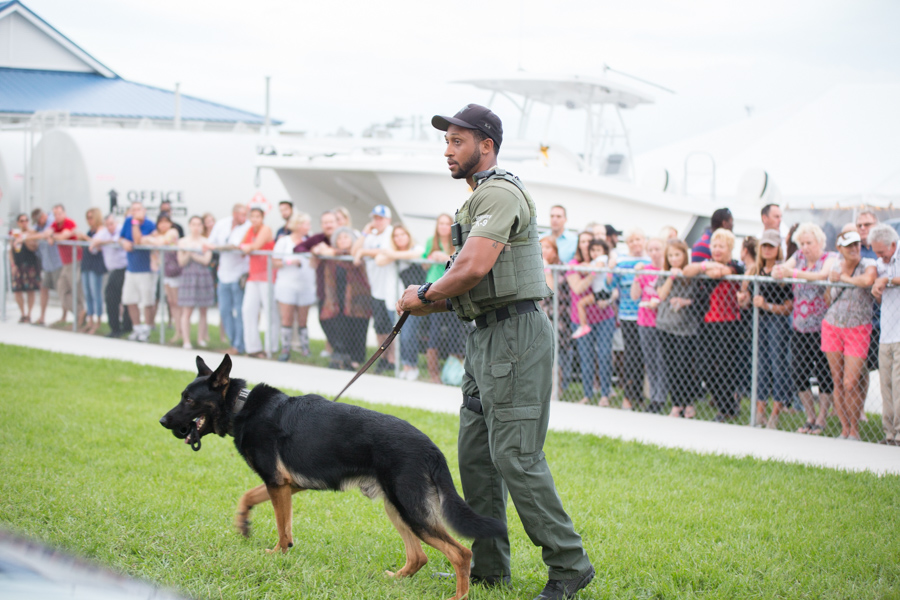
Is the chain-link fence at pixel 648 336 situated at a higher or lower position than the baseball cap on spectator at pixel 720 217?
lower

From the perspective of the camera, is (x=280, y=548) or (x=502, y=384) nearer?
(x=502, y=384)

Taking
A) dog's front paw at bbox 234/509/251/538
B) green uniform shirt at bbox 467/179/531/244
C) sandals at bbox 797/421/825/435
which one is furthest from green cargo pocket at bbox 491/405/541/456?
sandals at bbox 797/421/825/435

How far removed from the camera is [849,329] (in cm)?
686

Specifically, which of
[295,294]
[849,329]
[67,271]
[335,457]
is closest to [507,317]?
[335,457]

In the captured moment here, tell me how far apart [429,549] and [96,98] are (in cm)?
3308

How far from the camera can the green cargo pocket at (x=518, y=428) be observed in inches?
131

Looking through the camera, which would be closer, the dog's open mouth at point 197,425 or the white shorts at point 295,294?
the dog's open mouth at point 197,425

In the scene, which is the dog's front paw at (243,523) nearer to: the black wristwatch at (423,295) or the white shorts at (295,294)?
the black wristwatch at (423,295)

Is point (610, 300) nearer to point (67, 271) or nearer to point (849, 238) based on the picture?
point (849, 238)

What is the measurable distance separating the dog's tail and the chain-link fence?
486 centimetres

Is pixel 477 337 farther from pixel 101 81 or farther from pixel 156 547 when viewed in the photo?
pixel 101 81

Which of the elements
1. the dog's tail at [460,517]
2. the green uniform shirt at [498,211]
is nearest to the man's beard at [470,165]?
the green uniform shirt at [498,211]

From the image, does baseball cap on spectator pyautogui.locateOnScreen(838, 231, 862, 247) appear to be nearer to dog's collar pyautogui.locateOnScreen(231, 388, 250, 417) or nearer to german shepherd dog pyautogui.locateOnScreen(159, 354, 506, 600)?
german shepherd dog pyautogui.locateOnScreen(159, 354, 506, 600)

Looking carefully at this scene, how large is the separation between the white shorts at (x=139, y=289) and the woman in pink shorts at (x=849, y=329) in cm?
938
